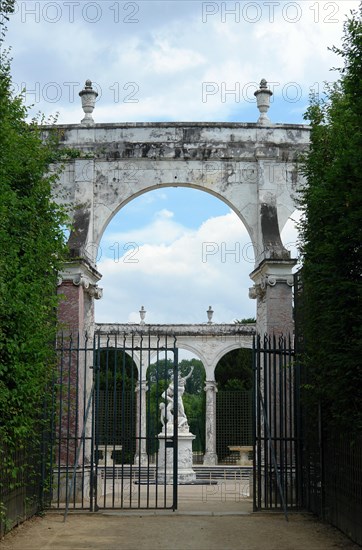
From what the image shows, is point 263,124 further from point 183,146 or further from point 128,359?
point 128,359

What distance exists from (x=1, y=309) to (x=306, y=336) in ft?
15.2

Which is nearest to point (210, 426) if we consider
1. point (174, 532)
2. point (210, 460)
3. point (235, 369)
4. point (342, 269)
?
point (210, 460)

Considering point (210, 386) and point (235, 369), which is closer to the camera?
point (210, 386)

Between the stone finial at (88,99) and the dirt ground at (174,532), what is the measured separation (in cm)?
796

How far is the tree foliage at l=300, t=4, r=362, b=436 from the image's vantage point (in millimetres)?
8727

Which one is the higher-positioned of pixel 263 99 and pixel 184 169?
pixel 263 99

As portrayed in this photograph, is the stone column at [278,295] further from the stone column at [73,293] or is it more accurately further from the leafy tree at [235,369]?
the leafy tree at [235,369]

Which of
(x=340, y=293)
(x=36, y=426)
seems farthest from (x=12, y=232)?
(x=340, y=293)

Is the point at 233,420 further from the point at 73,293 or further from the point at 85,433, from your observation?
the point at 73,293

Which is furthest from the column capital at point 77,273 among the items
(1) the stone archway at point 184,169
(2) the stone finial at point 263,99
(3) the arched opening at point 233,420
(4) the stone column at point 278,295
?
(3) the arched opening at point 233,420

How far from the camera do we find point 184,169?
14.8 meters

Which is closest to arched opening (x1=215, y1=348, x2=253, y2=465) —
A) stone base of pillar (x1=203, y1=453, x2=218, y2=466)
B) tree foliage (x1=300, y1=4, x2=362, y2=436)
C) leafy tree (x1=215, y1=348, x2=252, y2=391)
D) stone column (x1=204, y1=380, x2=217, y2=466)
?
leafy tree (x1=215, y1=348, x2=252, y2=391)

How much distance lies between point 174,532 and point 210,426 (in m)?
19.6

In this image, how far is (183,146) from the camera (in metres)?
14.8
